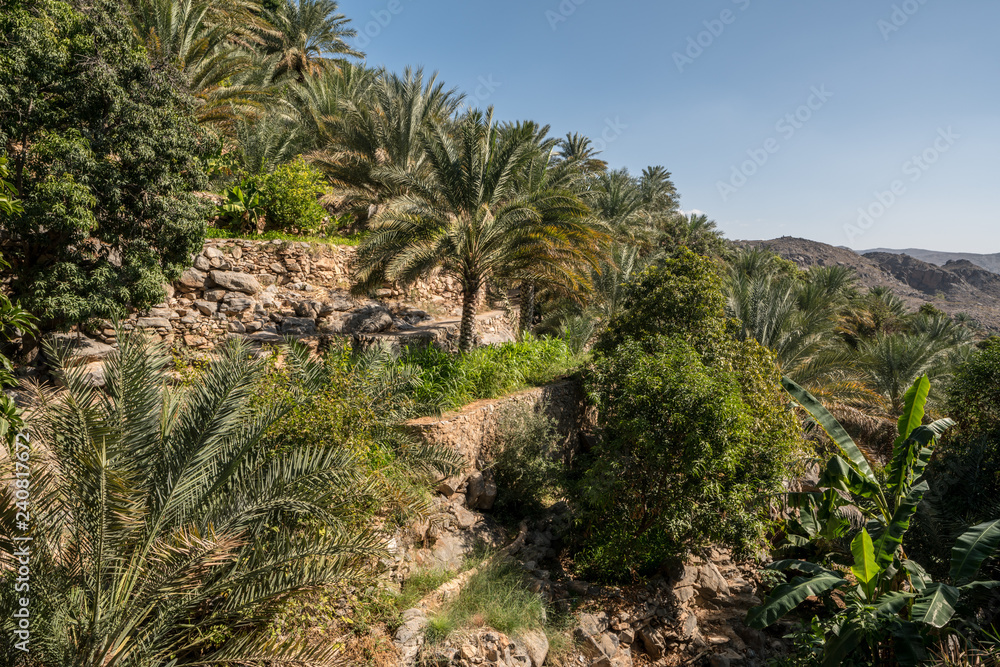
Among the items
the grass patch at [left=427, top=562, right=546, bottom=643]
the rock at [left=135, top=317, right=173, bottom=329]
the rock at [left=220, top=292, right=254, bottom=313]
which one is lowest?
the grass patch at [left=427, top=562, right=546, bottom=643]


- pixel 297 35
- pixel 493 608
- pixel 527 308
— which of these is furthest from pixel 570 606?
pixel 297 35

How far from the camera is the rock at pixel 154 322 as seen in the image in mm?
11203

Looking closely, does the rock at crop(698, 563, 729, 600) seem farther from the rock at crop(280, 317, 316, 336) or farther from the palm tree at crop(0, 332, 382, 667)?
the rock at crop(280, 317, 316, 336)

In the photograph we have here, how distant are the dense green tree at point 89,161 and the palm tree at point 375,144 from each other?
20.5 ft

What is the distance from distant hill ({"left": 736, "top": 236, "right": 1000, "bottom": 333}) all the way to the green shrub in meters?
68.3

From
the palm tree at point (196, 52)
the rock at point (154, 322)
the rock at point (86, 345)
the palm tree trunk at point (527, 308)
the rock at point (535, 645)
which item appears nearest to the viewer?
the rock at point (535, 645)

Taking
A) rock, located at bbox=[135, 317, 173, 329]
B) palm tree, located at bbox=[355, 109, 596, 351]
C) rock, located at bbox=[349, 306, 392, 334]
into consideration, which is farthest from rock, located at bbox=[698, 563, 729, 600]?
rock, located at bbox=[135, 317, 173, 329]

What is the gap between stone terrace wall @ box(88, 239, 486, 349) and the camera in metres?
11.8

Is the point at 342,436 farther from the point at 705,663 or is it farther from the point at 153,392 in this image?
the point at 705,663

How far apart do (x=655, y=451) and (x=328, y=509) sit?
4.92 meters

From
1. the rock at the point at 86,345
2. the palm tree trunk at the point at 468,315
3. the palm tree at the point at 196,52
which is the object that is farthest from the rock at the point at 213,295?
the palm tree trunk at the point at 468,315

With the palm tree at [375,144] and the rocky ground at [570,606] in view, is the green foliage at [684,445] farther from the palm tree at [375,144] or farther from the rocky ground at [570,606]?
the palm tree at [375,144]

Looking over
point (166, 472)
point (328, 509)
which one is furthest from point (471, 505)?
point (166, 472)

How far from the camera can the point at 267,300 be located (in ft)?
41.7
